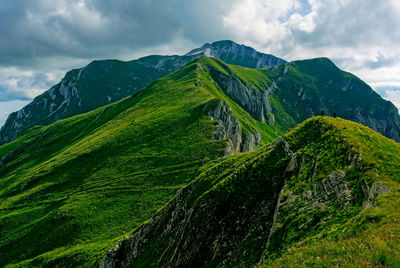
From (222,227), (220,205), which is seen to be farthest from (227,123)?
(222,227)

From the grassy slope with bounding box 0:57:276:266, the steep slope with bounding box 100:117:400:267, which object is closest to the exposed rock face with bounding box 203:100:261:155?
the grassy slope with bounding box 0:57:276:266

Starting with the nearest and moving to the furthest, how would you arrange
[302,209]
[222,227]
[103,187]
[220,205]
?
1. [302,209]
2. [222,227]
3. [220,205]
4. [103,187]

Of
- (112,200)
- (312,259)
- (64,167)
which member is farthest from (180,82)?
(312,259)

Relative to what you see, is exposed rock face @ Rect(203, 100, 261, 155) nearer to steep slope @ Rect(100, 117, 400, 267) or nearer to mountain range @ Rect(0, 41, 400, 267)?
mountain range @ Rect(0, 41, 400, 267)

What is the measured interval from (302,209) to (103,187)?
78135 millimetres

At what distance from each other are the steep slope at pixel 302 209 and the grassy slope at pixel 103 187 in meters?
34.9

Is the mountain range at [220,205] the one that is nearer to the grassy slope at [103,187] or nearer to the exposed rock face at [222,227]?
the exposed rock face at [222,227]

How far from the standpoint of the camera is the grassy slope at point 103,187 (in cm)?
6619

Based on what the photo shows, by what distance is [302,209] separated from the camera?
21500 millimetres

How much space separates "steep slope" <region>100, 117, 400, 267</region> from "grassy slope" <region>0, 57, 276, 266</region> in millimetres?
34862

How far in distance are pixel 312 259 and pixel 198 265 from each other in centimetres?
1353

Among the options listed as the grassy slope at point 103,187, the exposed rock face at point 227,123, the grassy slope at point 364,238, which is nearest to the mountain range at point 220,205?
the grassy slope at point 364,238

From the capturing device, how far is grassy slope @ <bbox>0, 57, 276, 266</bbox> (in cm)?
6619

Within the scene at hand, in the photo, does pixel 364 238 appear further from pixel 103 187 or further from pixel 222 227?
pixel 103 187
